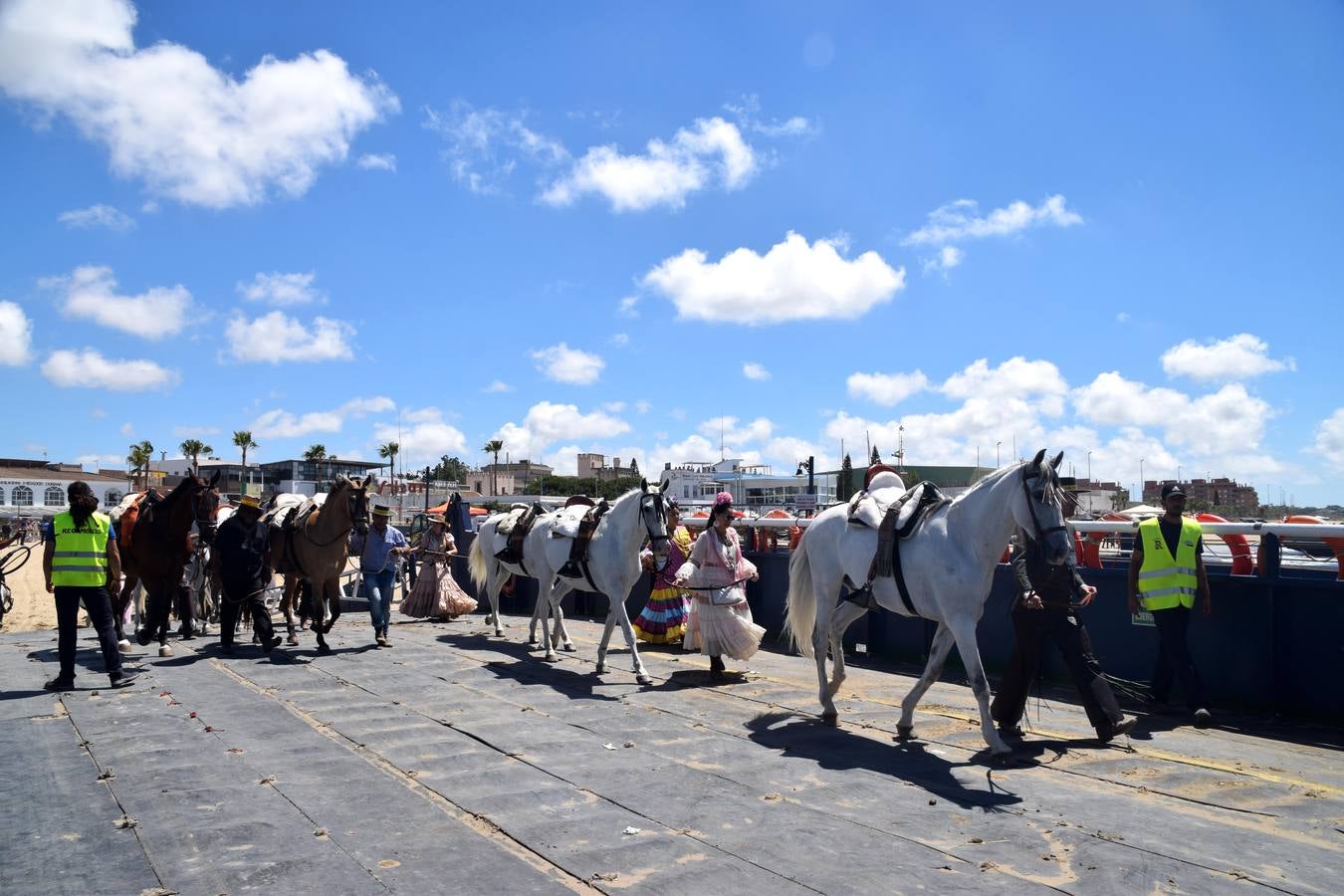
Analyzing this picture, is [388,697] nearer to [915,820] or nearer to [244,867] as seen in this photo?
[244,867]

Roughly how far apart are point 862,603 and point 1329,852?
392 centimetres

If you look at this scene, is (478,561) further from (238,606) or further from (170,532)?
(170,532)

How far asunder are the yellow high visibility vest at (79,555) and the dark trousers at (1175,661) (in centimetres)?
1065

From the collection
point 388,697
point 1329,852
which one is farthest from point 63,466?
point 1329,852

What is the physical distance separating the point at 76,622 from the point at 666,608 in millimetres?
7352

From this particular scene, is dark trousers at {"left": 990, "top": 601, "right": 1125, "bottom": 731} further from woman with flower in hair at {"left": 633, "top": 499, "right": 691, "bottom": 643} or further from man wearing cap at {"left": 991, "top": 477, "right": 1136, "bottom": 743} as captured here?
woman with flower in hair at {"left": 633, "top": 499, "right": 691, "bottom": 643}

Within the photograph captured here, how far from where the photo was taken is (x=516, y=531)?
13.2 meters

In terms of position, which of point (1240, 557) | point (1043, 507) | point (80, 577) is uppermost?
point (1043, 507)

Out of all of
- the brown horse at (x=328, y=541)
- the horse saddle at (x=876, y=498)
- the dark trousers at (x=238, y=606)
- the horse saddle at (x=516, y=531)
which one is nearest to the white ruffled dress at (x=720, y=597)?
the horse saddle at (x=876, y=498)

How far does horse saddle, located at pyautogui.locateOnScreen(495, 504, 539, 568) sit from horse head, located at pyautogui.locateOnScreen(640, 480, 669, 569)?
10.4 feet

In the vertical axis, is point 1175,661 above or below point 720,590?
below

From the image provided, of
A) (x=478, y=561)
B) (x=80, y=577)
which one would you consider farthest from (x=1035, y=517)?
(x=478, y=561)

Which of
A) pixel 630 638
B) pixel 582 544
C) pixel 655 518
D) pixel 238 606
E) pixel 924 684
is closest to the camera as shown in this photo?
pixel 924 684

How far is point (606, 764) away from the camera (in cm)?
658
